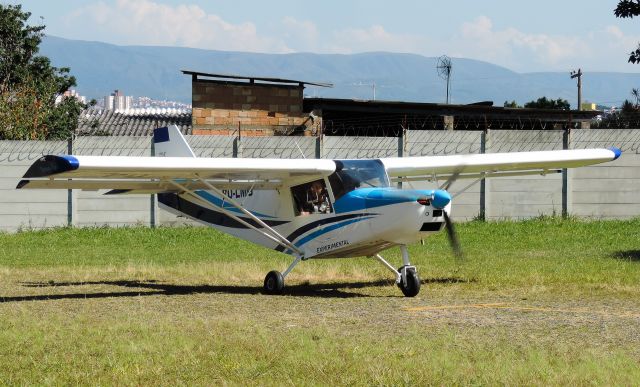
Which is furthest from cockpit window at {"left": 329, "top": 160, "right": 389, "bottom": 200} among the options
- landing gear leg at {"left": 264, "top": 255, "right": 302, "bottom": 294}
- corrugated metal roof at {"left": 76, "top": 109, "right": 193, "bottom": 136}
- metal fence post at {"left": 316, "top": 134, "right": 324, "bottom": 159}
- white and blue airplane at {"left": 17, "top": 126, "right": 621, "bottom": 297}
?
corrugated metal roof at {"left": 76, "top": 109, "right": 193, "bottom": 136}

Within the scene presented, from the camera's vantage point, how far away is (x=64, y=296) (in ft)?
52.9

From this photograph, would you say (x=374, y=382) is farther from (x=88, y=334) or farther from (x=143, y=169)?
(x=143, y=169)

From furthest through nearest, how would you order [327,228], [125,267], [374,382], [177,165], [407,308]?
1. [125,267]
2. [327,228]
3. [177,165]
4. [407,308]
5. [374,382]

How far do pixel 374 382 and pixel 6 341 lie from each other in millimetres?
4386

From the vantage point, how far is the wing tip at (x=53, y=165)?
44.3ft

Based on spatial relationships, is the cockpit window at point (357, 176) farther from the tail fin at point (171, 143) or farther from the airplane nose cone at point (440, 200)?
the tail fin at point (171, 143)

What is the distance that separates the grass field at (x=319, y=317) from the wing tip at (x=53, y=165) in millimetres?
1807

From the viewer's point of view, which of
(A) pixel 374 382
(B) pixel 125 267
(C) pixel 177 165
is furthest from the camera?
(B) pixel 125 267

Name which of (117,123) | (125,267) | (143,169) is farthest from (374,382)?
(117,123)

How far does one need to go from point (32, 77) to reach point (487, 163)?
28.7 meters

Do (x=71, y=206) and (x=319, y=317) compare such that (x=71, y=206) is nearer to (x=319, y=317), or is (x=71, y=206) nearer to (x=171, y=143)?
(x=171, y=143)

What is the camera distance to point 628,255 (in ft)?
69.8

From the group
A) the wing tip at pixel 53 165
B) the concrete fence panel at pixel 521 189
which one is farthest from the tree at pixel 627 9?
the wing tip at pixel 53 165

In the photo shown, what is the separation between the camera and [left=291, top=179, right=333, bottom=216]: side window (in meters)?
16.6
